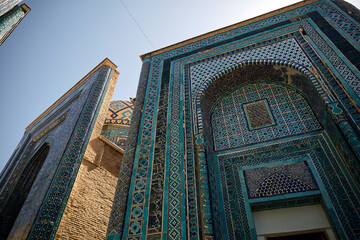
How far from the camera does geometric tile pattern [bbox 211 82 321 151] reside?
3857mm

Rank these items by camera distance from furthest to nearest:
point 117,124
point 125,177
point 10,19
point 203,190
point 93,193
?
point 117,124, point 10,19, point 93,193, point 125,177, point 203,190

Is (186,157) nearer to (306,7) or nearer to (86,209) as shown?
(86,209)

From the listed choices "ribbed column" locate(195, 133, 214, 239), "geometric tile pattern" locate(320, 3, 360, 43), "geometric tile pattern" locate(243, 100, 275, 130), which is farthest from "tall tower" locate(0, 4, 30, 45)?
"geometric tile pattern" locate(320, 3, 360, 43)

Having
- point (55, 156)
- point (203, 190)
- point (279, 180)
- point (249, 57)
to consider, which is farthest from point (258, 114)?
point (55, 156)

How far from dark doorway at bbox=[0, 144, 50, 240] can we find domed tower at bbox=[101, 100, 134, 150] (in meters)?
3.00

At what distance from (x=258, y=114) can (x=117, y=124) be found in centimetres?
772

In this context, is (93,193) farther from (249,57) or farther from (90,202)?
(249,57)

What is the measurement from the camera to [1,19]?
531 cm

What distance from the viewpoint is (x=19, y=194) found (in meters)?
6.47

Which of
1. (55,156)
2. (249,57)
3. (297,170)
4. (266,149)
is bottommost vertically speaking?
(297,170)

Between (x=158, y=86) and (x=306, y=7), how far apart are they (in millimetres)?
3564

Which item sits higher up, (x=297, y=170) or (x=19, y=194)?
(x=19, y=194)

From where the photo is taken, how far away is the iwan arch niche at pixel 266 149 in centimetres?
311

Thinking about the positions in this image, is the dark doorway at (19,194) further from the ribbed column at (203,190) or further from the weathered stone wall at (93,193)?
the ribbed column at (203,190)
